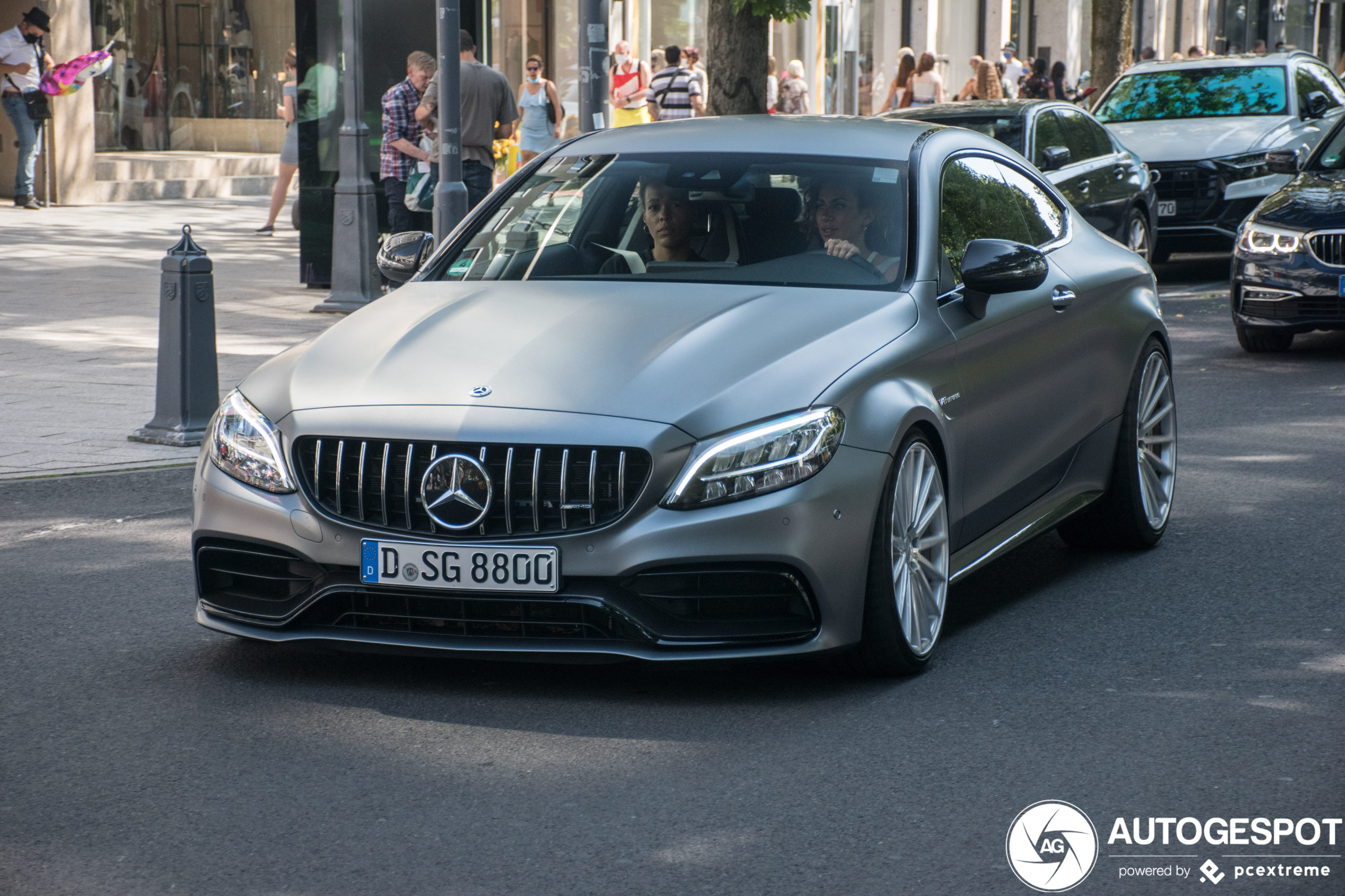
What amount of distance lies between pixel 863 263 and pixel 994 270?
0.38 m

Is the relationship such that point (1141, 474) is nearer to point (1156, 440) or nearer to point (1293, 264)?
point (1156, 440)

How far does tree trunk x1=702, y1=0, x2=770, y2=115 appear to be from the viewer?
15.8 m

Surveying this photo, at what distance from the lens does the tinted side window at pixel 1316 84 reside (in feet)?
58.0

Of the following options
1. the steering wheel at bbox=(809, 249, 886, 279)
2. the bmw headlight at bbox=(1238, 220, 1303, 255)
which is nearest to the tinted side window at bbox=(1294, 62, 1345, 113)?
the bmw headlight at bbox=(1238, 220, 1303, 255)

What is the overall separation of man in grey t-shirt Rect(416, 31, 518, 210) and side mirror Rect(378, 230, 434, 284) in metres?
8.19

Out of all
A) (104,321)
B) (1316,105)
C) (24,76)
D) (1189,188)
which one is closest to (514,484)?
(104,321)

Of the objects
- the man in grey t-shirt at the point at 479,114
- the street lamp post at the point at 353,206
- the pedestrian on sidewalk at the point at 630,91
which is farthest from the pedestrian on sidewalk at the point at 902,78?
the street lamp post at the point at 353,206

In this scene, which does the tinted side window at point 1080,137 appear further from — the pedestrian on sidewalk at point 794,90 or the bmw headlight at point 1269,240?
the pedestrian on sidewalk at point 794,90

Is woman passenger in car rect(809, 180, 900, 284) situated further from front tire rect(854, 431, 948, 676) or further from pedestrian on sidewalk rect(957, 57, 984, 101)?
pedestrian on sidewalk rect(957, 57, 984, 101)

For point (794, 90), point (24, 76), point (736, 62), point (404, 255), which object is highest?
point (736, 62)

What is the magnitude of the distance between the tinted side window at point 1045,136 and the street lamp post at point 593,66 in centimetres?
341

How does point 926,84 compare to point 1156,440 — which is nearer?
point 1156,440

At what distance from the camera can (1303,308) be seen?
11586mm

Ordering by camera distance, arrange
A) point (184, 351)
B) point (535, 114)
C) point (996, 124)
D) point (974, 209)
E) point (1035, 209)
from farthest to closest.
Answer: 1. point (535, 114)
2. point (996, 124)
3. point (184, 351)
4. point (1035, 209)
5. point (974, 209)
